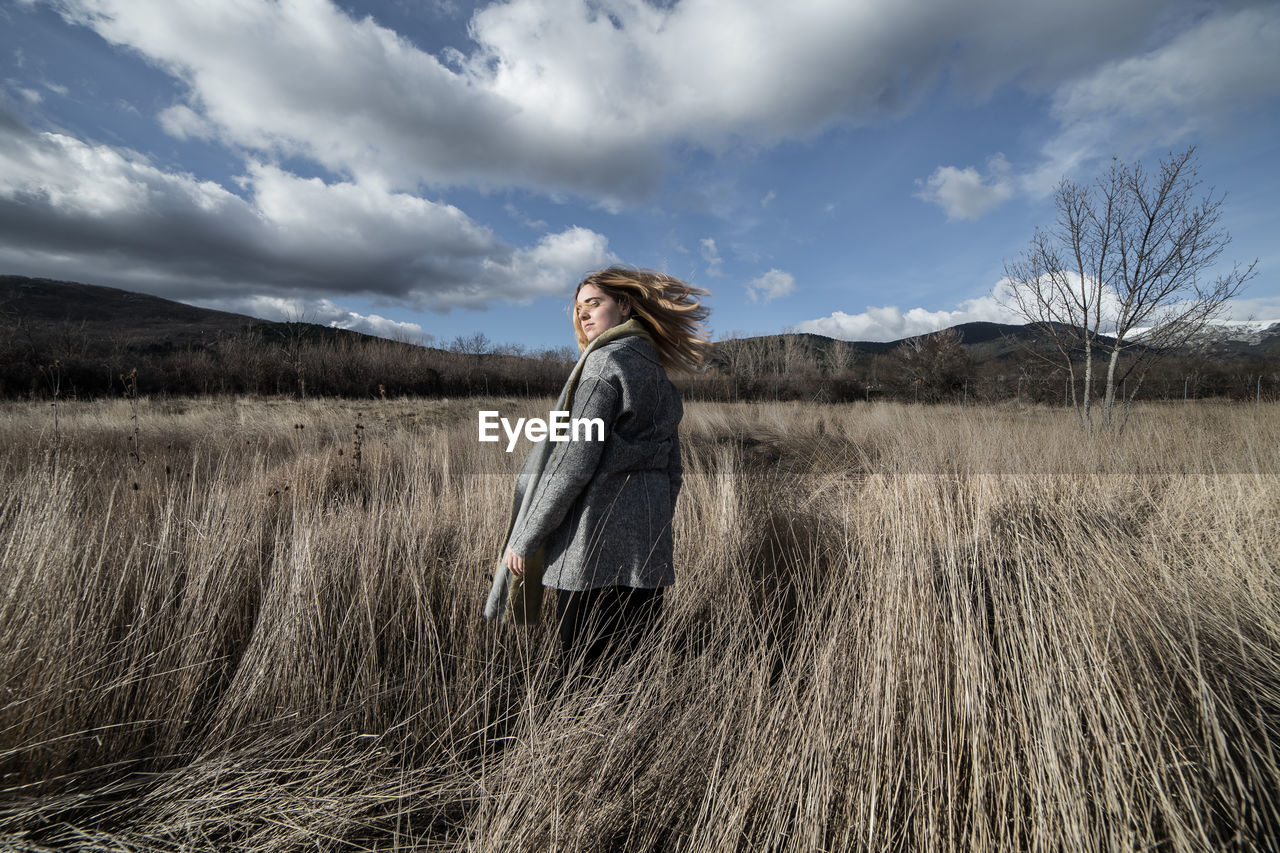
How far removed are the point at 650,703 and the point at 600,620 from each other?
1.06 feet

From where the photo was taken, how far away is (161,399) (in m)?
15.2

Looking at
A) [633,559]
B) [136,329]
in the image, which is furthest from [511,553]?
[136,329]

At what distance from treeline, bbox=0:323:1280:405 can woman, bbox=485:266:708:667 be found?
1314cm

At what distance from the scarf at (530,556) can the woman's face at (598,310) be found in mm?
124

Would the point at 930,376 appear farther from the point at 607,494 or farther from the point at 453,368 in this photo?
the point at 607,494

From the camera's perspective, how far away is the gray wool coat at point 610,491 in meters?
1.64

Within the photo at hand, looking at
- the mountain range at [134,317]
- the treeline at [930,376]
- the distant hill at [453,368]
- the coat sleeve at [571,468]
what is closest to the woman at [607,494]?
the coat sleeve at [571,468]

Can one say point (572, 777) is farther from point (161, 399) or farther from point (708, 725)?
point (161, 399)

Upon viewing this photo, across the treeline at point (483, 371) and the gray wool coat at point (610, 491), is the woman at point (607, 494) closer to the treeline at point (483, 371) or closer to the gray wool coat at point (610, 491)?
the gray wool coat at point (610, 491)

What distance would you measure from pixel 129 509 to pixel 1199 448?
10.5 m

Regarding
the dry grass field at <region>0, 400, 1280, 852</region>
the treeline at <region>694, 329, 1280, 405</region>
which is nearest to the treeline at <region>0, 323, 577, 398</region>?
the treeline at <region>694, 329, 1280, 405</region>

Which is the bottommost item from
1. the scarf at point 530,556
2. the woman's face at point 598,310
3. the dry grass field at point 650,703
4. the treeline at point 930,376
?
the dry grass field at point 650,703

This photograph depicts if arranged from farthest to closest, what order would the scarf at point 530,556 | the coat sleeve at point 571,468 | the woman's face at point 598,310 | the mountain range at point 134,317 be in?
the mountain range at point 134,317 < the woman's face at point 598,310 < the scarf at point 530,556 < the coat sleeve at point 571,468

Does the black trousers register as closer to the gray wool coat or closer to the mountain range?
the gray wool coat
